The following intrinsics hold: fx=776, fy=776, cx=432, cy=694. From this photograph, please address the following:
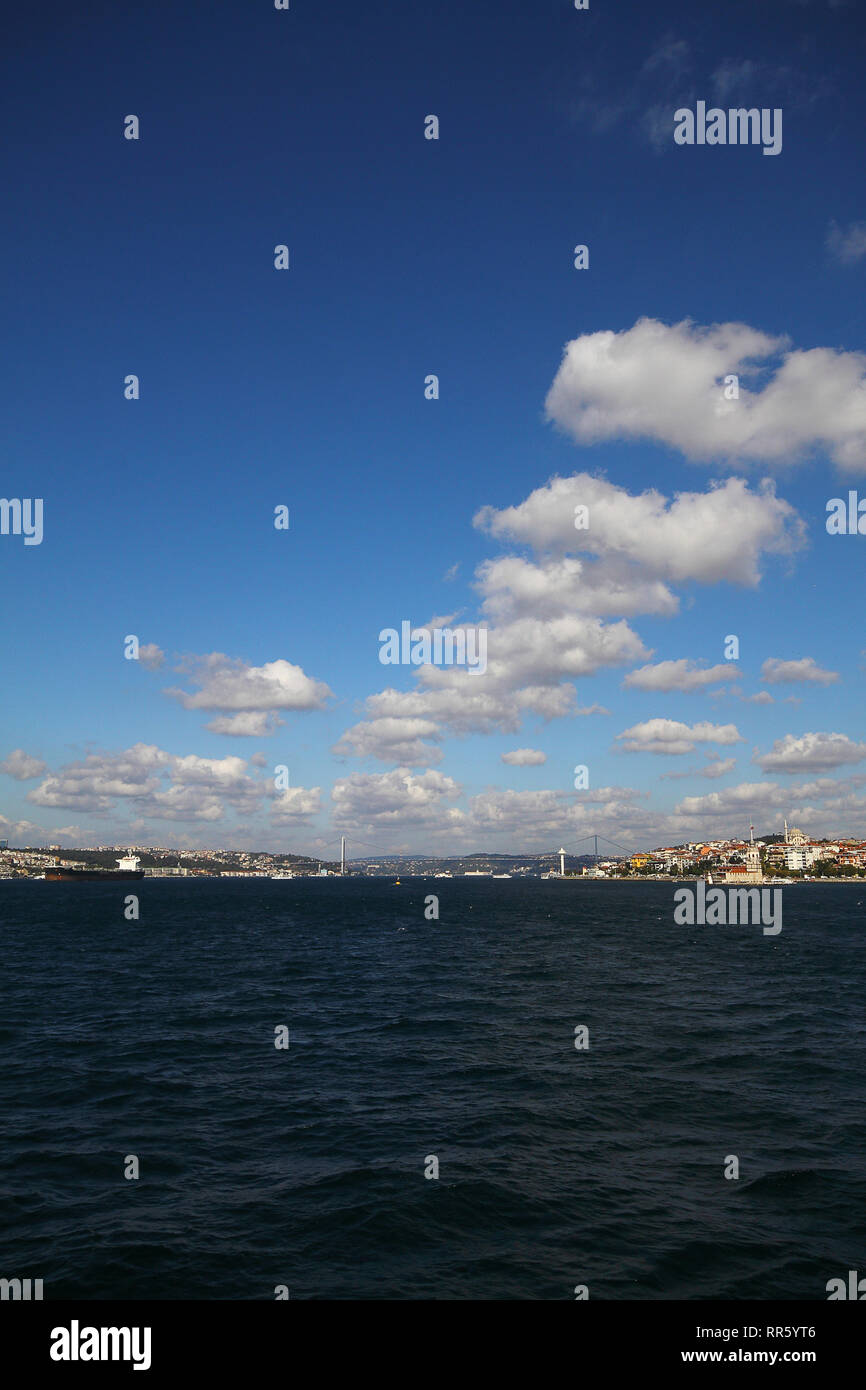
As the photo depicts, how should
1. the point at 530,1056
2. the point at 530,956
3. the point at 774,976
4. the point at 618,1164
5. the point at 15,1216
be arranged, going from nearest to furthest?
the point at 15,1216 < the point at 618,1164 < the point at 530,1056 < the point at 774,976 < the point at 530,956

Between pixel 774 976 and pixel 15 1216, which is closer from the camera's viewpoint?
pixel 15 1216
